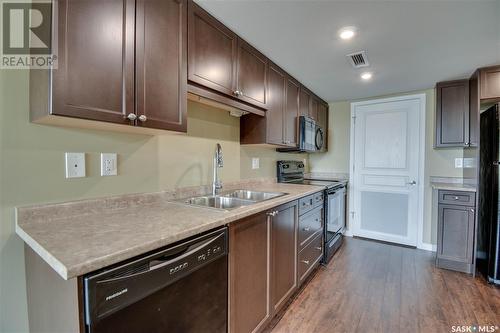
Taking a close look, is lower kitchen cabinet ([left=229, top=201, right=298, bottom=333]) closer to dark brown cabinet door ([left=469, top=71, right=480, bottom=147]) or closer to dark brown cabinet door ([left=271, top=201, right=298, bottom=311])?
dark brown cabinet door ([left=271, top=201, right=298, bottom=311])

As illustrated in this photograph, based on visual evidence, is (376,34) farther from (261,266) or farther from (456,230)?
(456,230)

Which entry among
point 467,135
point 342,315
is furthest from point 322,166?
point 342,315

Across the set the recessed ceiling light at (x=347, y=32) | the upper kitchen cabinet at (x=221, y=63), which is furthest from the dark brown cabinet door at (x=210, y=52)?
the recessed ceiling light at (x=347, y=32)

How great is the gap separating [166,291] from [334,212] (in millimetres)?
2485

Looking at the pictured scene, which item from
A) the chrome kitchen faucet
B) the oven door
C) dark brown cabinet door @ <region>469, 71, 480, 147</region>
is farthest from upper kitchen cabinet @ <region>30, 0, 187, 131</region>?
dark brown cabinet door @ <region>469, 71, 480, 147</region>

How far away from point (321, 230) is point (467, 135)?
2054 mm

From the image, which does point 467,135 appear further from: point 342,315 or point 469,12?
point 342,315

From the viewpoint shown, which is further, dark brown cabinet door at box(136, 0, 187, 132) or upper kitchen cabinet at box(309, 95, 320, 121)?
upper kitchen cabinet at box(309, 95, 320, 121)

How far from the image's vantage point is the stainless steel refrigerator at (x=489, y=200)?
228cm

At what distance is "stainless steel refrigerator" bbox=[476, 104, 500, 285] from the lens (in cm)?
228

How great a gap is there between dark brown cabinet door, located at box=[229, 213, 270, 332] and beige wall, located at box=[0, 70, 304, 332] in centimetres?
69

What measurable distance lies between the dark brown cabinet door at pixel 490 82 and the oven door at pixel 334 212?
1813 millimetres

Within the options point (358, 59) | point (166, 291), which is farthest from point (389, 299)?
point (358, 59)

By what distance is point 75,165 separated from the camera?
122cm
